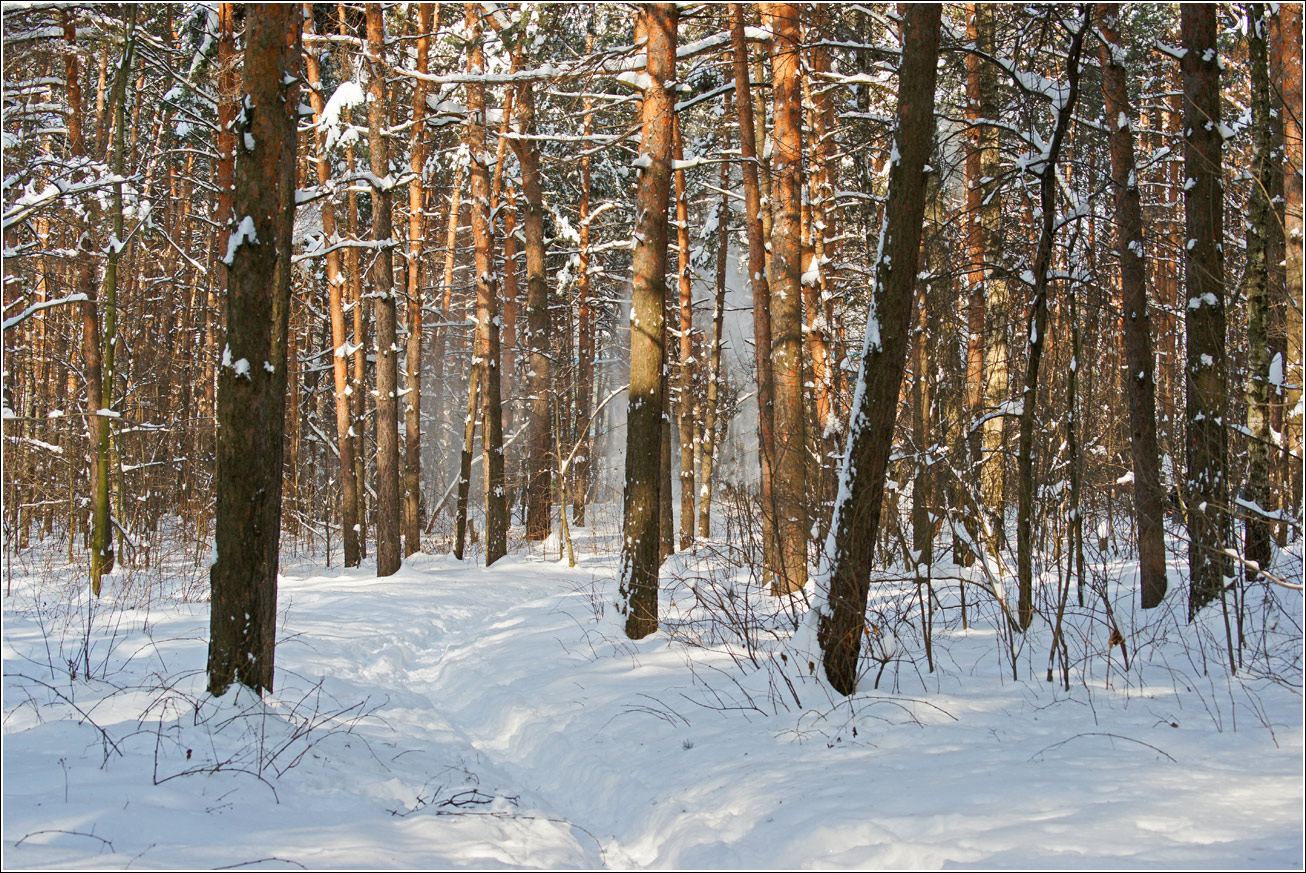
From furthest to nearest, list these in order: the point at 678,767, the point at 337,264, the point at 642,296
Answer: the point at 337,264
the point at 642,296
the point at 678,767

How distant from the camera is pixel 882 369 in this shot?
18.5 feet

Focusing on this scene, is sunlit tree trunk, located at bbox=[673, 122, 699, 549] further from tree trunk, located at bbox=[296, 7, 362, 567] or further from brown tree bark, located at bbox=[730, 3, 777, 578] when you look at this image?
tree trunk, located at bbox=[296, 7, 362, 567]

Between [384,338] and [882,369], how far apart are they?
10716 mm

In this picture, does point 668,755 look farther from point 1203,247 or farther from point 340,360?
point 340,360

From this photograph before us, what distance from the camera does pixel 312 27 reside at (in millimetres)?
13836

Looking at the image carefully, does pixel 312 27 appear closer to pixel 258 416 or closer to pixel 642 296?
pixel 642 296

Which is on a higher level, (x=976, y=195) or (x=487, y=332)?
(x=976, y=195)

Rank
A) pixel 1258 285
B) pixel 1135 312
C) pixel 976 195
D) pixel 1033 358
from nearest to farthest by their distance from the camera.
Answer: pixel 1033 358
pixel 1258 285
pixel 1135 312
pixel 976 195

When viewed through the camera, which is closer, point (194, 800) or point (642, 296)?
point (194, 800)

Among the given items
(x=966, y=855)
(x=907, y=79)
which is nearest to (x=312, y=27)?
(x=907, y=79)

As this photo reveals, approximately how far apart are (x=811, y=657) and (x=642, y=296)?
14.5 feet

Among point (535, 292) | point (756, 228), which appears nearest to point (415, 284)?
point (535, 292)

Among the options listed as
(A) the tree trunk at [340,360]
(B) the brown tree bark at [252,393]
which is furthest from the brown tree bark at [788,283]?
(A) the tree trunk at [340,360]

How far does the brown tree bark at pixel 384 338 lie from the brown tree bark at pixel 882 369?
10056mm
